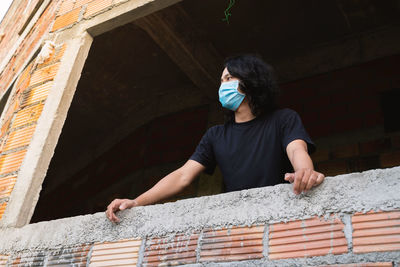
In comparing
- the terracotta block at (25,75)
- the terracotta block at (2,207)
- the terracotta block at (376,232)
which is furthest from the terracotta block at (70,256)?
the terracotta block at (25,75)

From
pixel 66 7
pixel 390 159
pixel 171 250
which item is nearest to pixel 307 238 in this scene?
pixel 171 250

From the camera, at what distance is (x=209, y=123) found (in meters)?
5.15

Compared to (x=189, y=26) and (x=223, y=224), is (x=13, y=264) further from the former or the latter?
(x=189, y=26)

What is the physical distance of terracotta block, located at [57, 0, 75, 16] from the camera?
3.57 meters

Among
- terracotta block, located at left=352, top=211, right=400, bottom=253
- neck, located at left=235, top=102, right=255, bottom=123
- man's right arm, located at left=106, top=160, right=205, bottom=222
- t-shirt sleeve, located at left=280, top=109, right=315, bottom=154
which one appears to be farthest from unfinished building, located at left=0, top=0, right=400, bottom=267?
neck, located at left=235, top=102, right=255, bottom=123

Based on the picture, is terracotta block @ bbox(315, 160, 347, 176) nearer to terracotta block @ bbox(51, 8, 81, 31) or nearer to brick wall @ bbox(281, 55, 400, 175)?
brick wall @ bbox(281, 55, 400, 175)

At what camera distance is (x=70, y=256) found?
6.82 feet

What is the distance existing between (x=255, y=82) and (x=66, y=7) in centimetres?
199

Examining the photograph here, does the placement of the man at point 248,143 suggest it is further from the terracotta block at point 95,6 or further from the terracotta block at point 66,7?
the terracotta block at point 66,7

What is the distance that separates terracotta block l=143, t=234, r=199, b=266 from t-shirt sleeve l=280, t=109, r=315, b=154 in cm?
63

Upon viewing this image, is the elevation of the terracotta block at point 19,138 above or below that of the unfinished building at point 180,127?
above

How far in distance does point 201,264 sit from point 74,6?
2.61 m

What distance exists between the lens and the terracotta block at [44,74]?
10.2 feet

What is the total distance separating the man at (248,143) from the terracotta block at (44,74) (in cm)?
132
